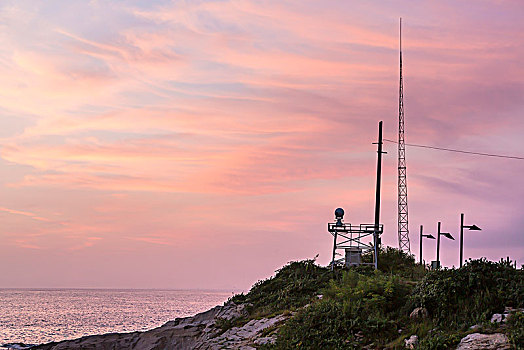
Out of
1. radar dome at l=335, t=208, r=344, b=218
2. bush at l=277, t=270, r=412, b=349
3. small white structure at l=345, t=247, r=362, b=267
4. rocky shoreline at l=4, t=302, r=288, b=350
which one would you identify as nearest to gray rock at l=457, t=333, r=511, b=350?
bush at l=277, t=270, r=412, b=349

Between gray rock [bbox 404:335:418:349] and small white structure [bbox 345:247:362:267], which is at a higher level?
small white structure [bbox 345:247:362:267]

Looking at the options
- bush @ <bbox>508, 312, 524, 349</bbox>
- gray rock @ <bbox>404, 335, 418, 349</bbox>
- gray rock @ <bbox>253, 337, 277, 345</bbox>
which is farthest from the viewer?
gray rock @ <bbox>253, 337, 277, 345</bbox>

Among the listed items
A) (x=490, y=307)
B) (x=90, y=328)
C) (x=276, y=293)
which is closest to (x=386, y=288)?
(x=490, y=307)

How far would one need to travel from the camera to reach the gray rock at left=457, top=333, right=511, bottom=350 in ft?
68.3

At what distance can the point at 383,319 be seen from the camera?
83.9 ft

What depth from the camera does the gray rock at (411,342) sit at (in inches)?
904

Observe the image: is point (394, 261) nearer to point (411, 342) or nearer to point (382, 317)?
point (382, 317)

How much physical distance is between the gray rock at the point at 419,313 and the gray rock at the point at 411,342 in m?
1.82

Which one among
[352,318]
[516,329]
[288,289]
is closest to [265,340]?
[352,318]

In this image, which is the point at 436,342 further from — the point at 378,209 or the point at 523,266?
the point at 378,209

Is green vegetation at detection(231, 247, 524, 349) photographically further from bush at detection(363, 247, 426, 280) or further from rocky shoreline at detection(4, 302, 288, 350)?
bush at detection(363, 247, 426, 280)

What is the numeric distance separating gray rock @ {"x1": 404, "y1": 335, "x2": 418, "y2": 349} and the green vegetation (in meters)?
0.21

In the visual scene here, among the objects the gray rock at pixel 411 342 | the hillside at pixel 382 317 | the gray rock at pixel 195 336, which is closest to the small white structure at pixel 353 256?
the hillside at pixel 382 317

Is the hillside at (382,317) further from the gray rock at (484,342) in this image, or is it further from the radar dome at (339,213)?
the radar dome at (339,213)
